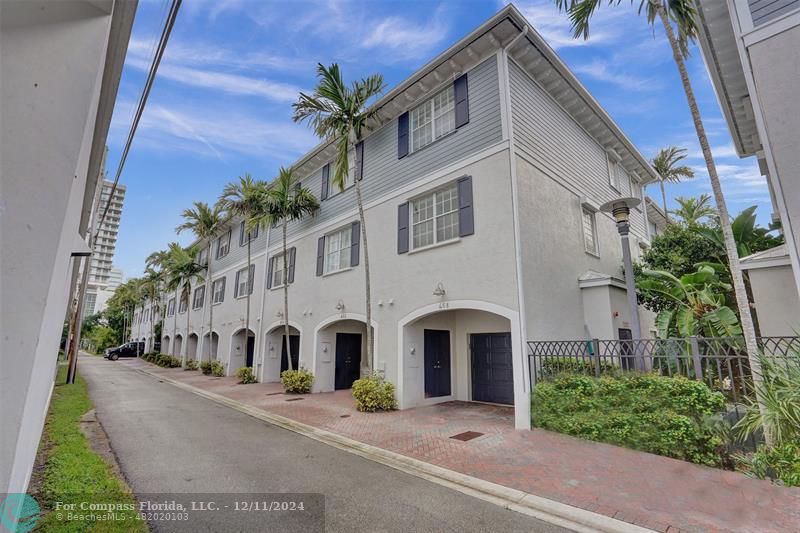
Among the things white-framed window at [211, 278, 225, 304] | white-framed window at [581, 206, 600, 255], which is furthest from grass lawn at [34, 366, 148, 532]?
white-framed window at [211, 278, 225, 304]

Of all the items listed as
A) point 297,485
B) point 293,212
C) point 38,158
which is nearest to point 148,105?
point 38,158

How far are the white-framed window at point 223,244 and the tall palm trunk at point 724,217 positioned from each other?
82.2 ft

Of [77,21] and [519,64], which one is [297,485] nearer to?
[77,21]

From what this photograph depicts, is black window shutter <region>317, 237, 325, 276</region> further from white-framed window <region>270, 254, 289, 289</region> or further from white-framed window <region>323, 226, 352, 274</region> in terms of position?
white-framed window <region>270, 254, 289, 289</region>

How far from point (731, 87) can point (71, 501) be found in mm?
15200

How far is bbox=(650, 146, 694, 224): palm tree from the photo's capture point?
1083 inches

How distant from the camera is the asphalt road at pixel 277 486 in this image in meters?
4.48

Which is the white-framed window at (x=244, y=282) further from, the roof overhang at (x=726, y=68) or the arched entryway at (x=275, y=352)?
the roof overhang at (x=726, y=68)

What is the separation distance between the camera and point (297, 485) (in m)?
5.61

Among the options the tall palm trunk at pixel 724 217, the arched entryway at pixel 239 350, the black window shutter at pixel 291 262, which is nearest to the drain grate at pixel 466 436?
the tall palm trunk at pixel 724 217

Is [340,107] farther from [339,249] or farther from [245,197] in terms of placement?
[245,197]

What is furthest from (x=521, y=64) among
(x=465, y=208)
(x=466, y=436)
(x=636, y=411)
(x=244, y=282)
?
(x=244, y=282)

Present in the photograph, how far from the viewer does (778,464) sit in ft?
17.2

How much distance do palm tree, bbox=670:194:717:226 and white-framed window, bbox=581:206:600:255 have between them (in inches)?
205
